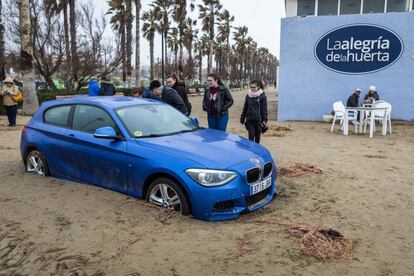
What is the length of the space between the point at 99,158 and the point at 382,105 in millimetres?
9973

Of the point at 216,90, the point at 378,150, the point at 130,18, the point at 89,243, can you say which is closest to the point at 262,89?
the point at 216,90

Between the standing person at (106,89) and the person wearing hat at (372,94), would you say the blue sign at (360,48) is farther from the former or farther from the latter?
the standing person at (106,89)

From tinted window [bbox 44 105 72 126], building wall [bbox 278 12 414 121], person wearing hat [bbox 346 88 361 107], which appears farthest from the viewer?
building wall [bbox 278 12 414 121]

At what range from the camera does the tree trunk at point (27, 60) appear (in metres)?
15.8

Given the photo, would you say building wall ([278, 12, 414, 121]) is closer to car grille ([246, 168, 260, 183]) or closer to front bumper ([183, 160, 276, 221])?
car grille ([246, 168, 260, 183])

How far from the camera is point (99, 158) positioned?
5117 millimetres

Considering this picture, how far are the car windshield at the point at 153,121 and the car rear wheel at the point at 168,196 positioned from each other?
75 centimetres

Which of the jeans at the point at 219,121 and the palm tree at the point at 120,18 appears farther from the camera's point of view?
the palm tree at the point at 120,18

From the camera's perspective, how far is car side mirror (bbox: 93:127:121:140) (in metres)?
4.88

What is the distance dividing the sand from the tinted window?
0.86m

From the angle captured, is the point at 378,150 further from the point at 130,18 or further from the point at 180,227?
the point at 130,18

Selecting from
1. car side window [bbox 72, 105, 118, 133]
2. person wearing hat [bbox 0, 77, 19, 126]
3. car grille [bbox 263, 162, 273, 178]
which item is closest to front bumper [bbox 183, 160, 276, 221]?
car grille [bbox 263, 162, 273, 178]

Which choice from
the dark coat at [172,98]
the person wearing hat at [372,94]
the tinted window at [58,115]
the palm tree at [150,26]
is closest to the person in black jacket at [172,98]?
the dark coat at [172,98]

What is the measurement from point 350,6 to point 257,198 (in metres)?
15.3
